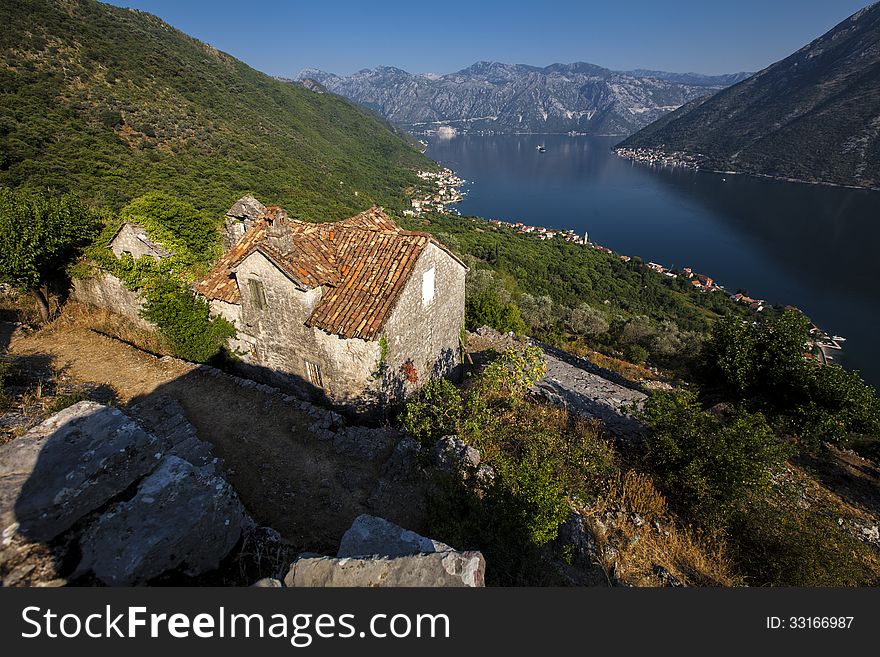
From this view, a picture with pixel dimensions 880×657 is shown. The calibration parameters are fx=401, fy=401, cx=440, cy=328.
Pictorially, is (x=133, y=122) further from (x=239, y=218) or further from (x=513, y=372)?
(x=513, y=372)

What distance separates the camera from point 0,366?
8.82m

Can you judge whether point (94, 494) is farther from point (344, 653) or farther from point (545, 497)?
point (545, 497)

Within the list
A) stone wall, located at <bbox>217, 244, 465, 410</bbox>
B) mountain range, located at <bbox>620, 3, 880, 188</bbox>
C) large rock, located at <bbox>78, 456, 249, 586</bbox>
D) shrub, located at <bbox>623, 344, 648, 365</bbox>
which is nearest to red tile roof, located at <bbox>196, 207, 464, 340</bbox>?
stone wall, located at <bbox>217, 244, 465, 410</bbox>

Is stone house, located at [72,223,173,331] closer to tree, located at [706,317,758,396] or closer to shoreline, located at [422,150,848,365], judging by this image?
tree, located at [706,317,758,396]

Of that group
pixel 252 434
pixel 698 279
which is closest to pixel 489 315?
pixel 252 434

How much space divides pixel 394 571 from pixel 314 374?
387 inches

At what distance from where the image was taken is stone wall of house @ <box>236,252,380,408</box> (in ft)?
39.6

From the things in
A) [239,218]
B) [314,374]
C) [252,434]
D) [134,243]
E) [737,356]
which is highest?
[239,218]

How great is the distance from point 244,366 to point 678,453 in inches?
531

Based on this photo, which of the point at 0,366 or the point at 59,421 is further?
the point at 0,366

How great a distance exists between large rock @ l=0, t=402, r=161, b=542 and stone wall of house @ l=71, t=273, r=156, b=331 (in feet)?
37.0

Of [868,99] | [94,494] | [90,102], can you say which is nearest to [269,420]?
[94,494]

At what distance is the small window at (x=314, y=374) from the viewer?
12.8m

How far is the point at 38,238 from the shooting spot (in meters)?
14.5
